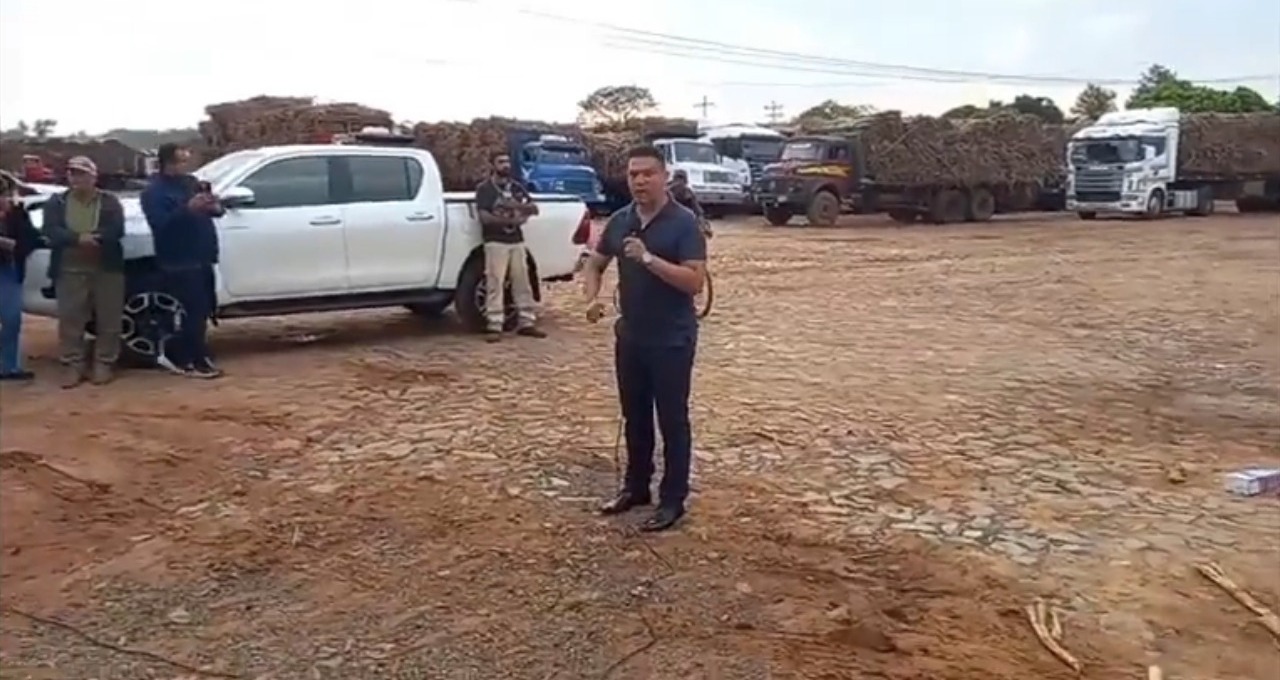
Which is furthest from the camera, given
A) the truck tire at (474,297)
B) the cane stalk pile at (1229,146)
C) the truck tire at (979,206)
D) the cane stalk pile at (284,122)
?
the cane stalk pile at (1229,146)

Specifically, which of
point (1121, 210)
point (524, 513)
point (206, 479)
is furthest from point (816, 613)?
point (1121, 210)

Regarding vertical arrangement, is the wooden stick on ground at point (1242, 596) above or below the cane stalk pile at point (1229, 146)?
below

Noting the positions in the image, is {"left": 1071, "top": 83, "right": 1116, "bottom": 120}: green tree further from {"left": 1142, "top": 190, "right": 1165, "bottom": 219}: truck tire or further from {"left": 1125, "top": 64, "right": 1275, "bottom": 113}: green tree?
{"left": 1142, "top": 190, "right": 1165, "bottom": 219}: truck tire

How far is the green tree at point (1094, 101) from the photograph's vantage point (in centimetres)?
5938

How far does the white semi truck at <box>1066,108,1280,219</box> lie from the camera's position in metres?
32.5

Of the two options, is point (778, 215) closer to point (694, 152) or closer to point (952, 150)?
point (694, 152)

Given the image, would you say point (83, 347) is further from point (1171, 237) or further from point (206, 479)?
point (1171, 237)

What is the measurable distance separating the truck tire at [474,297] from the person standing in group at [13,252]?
350cm

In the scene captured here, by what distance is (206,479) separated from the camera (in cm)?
683

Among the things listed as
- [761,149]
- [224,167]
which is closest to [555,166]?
[761,149]

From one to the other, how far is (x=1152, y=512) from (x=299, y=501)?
4.15m

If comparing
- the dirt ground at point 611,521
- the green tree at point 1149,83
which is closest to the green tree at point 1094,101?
the green tree at point 1149,83

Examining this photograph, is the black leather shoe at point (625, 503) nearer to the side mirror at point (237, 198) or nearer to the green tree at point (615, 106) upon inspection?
the side mirror at point (237, 198)

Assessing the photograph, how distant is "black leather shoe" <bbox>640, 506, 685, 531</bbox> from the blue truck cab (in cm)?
2344
